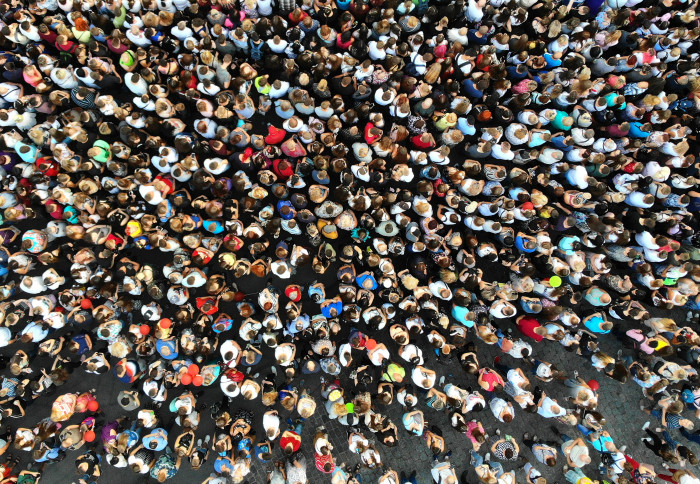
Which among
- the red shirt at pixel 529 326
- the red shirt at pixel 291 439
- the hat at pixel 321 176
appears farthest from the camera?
the red shirt at pixel 529 326

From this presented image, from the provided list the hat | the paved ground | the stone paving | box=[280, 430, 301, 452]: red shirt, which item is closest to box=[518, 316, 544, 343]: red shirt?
the paved ground

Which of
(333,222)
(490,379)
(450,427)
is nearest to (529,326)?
(490,379)

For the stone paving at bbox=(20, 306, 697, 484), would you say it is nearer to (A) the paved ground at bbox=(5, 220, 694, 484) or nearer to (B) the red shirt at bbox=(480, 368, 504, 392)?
(A) the paved ground at bbox=(5, 220, 694, 484)

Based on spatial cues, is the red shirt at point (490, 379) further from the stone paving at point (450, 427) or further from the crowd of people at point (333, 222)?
the stone paving at point (450, 427)

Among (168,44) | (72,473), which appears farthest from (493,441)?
(168,44)

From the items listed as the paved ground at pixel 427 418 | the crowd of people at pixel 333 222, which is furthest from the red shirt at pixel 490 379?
the paved ground at pixel 427 418

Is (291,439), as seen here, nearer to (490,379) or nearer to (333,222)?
(490,379)

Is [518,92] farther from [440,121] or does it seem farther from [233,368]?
[233,368]

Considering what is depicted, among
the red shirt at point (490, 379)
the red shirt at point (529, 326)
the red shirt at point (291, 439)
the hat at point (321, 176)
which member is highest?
the hat at point (321, 176)
